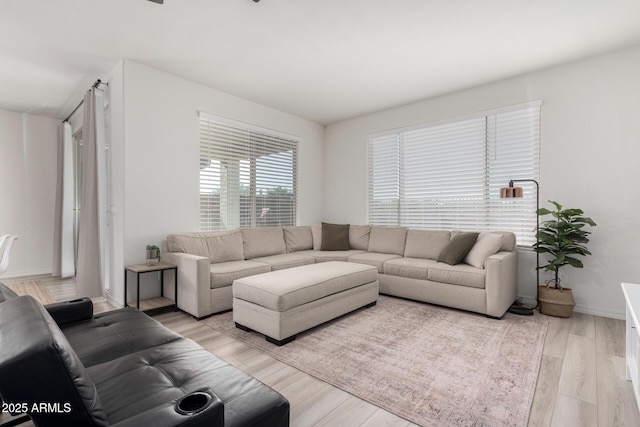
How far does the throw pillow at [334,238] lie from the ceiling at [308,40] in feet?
6.87

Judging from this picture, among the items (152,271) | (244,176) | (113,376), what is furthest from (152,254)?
(113,376)

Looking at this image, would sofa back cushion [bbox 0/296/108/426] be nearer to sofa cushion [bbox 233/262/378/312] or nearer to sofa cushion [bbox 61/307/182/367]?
sofa cushion [bbox 61/307/182/367]

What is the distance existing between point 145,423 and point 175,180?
3403 millimetres

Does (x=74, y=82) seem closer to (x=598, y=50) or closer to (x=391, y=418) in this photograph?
(x=391, y=418)

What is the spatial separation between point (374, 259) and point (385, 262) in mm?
196

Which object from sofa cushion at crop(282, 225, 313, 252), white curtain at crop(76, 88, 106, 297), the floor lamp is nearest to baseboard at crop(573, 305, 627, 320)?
the floor lamp

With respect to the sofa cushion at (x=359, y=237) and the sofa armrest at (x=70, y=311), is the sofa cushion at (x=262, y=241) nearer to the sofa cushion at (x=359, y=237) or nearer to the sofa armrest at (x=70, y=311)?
the sofa cushion at (x=359, y=237)

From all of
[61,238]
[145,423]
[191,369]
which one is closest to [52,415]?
[145,423]

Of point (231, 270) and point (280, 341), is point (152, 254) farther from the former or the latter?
point (280, 341)

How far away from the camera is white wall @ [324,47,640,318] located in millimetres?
3213

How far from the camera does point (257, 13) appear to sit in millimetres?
2633

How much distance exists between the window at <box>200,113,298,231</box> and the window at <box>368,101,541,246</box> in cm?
148

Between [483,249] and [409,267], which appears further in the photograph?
[409,267]

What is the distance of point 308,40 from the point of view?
10.0ft
